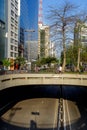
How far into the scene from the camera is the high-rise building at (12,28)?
130000 millimetres

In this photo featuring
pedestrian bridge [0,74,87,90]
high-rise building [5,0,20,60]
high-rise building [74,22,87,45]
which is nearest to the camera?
pedestrian bridge [0,74,87,90]

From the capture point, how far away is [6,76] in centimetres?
3578

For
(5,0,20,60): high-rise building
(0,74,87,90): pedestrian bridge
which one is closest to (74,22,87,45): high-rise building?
(0,74,87,90): pedestrian bridge

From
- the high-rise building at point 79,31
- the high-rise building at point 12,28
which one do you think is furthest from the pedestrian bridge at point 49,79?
the high-rise building at point 12,28

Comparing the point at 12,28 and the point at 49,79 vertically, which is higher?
the point at 12,28

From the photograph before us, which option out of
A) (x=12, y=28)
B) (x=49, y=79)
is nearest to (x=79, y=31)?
(x=49, y=79)

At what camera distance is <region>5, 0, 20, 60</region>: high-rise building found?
427 feet

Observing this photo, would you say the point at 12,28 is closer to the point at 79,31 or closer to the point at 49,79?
the point at 79,31

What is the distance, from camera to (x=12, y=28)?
138 m

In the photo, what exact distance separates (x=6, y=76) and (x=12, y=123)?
894 centimetres

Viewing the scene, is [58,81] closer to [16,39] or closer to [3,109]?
[3,109]

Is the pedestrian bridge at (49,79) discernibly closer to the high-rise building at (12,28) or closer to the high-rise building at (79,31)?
the high-rise building at (79,31)

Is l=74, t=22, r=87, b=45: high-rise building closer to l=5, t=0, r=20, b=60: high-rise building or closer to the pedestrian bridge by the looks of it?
the pedestrian bridge

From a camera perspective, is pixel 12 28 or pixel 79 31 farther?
pixel 12 28
